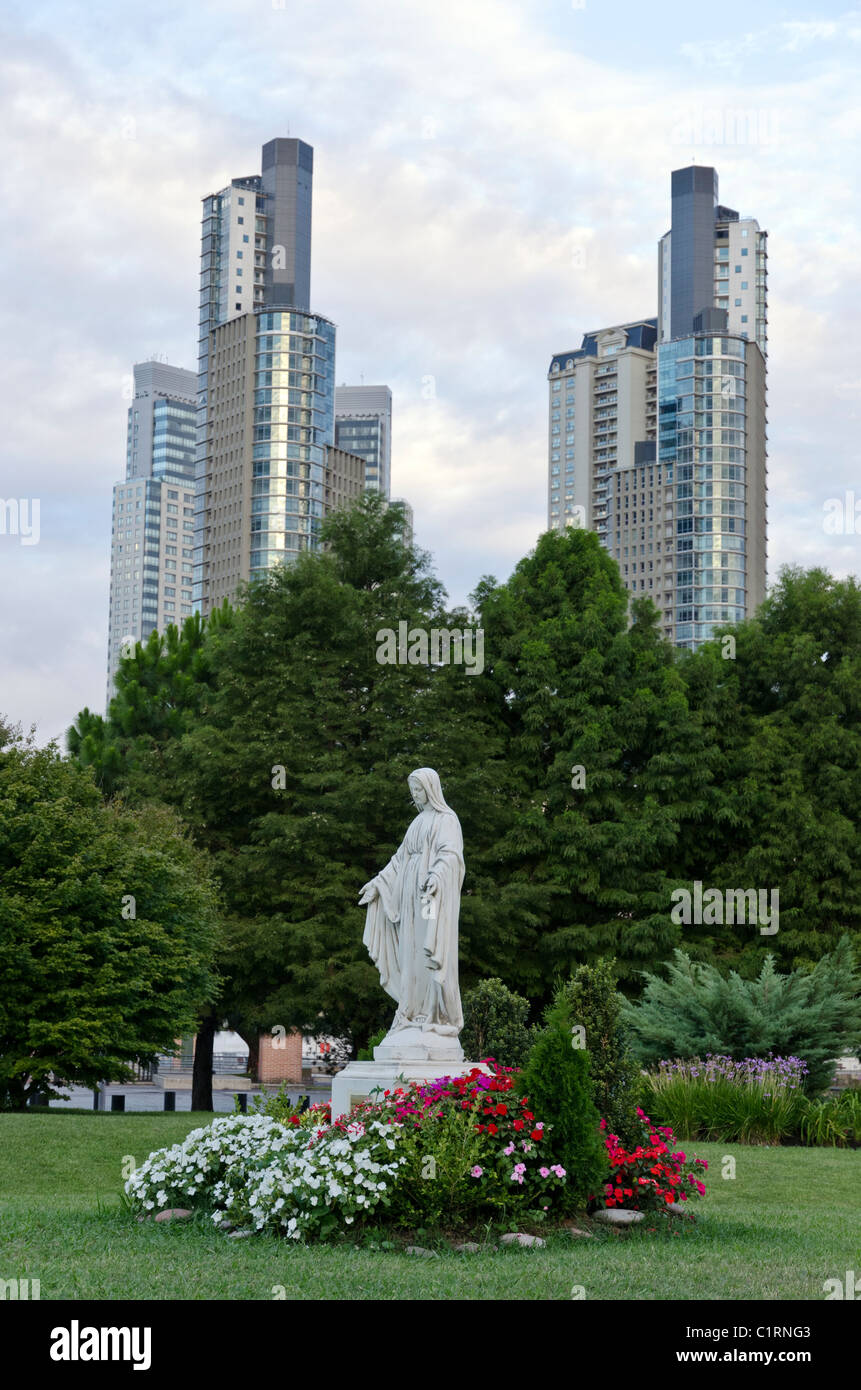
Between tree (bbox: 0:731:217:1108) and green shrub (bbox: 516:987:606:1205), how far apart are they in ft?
40.2

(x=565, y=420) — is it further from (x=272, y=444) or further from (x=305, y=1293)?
(x=305, y=1293)

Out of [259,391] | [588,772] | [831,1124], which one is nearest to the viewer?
[831,1124]

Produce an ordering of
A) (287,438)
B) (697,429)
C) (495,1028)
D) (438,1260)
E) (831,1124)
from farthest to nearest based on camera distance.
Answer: (697,429)
(287,438)
(831,1124)
(495,1028)
(438,1260)

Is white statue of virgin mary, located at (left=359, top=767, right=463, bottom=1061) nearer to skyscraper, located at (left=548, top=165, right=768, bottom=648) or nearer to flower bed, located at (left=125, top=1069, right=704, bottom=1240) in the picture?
flower bed, located at (left=125, top=1069, right=704, bottom=1240)

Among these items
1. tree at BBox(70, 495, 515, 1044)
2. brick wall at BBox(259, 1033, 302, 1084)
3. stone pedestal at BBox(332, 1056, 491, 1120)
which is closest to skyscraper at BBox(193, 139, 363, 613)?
brick wall at BBox(259, 1033, 302, 1084)

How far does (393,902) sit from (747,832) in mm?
17227

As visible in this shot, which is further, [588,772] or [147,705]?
[147,705]

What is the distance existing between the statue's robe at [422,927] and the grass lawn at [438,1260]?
263 cm

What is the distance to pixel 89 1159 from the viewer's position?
16.3m

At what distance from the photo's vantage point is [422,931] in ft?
42.0

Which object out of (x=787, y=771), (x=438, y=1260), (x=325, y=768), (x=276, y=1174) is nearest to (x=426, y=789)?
(x=276, y=1174)

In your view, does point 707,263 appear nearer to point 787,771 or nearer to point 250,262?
point 250,262

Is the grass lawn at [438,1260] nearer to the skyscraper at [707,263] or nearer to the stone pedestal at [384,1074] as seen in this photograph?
the stone pedestal at [384,1074]

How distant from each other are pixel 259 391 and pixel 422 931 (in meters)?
138
